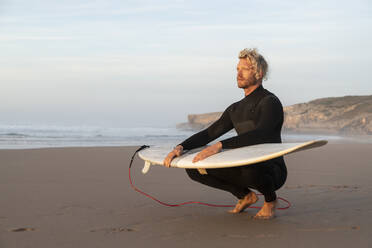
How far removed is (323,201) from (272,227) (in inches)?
50.7

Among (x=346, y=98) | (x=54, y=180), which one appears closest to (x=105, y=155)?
(x=54, y=180)

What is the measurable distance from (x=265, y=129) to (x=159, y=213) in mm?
1130

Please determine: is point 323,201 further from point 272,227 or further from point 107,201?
point 107,201

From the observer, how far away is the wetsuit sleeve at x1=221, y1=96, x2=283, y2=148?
308cm

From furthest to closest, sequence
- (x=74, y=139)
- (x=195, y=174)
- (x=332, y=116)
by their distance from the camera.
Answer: (x=332, y=116), (x=74, y=139), (x=195, y=174)

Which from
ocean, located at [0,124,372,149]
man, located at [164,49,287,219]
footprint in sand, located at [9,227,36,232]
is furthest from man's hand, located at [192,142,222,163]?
ocean, located at [0,124,372,149]

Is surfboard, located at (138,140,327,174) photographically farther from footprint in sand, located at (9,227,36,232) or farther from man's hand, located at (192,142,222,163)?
footprint in sand, located at (9,227,36,232)

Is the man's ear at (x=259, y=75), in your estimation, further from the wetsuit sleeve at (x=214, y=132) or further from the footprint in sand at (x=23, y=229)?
the footprint in sand at (x=23, y=229)

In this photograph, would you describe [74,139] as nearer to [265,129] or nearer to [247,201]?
[247,201]

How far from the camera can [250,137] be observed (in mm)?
3084

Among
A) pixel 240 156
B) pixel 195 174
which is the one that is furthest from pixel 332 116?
pixel 240 156

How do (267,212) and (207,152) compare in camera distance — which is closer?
(207,152)

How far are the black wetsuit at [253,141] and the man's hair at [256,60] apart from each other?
0.42 ft

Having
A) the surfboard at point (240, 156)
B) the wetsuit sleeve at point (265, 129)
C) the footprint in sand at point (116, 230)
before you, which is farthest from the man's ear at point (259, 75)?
the footprint in sand at point (116, 230)
